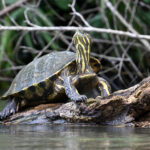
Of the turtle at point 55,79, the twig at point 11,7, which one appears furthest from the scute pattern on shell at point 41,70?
the twig at point 11,7

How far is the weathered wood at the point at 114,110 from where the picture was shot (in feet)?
11.6

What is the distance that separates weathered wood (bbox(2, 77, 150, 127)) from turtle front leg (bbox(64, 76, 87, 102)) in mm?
63

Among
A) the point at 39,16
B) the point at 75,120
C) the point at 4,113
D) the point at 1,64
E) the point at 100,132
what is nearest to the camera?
the point at 100,132

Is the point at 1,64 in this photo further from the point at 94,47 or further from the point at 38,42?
the point at 94,47

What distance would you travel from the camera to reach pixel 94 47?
9.70 metres

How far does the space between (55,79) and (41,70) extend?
208 mm

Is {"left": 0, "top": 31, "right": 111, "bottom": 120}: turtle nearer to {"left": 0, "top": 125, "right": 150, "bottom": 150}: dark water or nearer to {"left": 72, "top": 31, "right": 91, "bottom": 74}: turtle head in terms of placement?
{"left": 72, "top": 31, "right": 91, "bottom": 74}: turtle head

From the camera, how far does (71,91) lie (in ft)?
13.1

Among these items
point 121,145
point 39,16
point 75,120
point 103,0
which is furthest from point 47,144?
point 39,16

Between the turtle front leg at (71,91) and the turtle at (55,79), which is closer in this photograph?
the turtle front leg at (71,91)

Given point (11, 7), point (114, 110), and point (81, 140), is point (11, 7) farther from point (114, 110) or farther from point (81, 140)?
point (81, 140)

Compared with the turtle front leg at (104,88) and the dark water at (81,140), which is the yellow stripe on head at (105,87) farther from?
the dark water at (81,140)

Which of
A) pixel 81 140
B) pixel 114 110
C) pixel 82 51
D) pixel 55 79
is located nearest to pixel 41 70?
pixel 55 79

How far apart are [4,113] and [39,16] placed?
498cm
